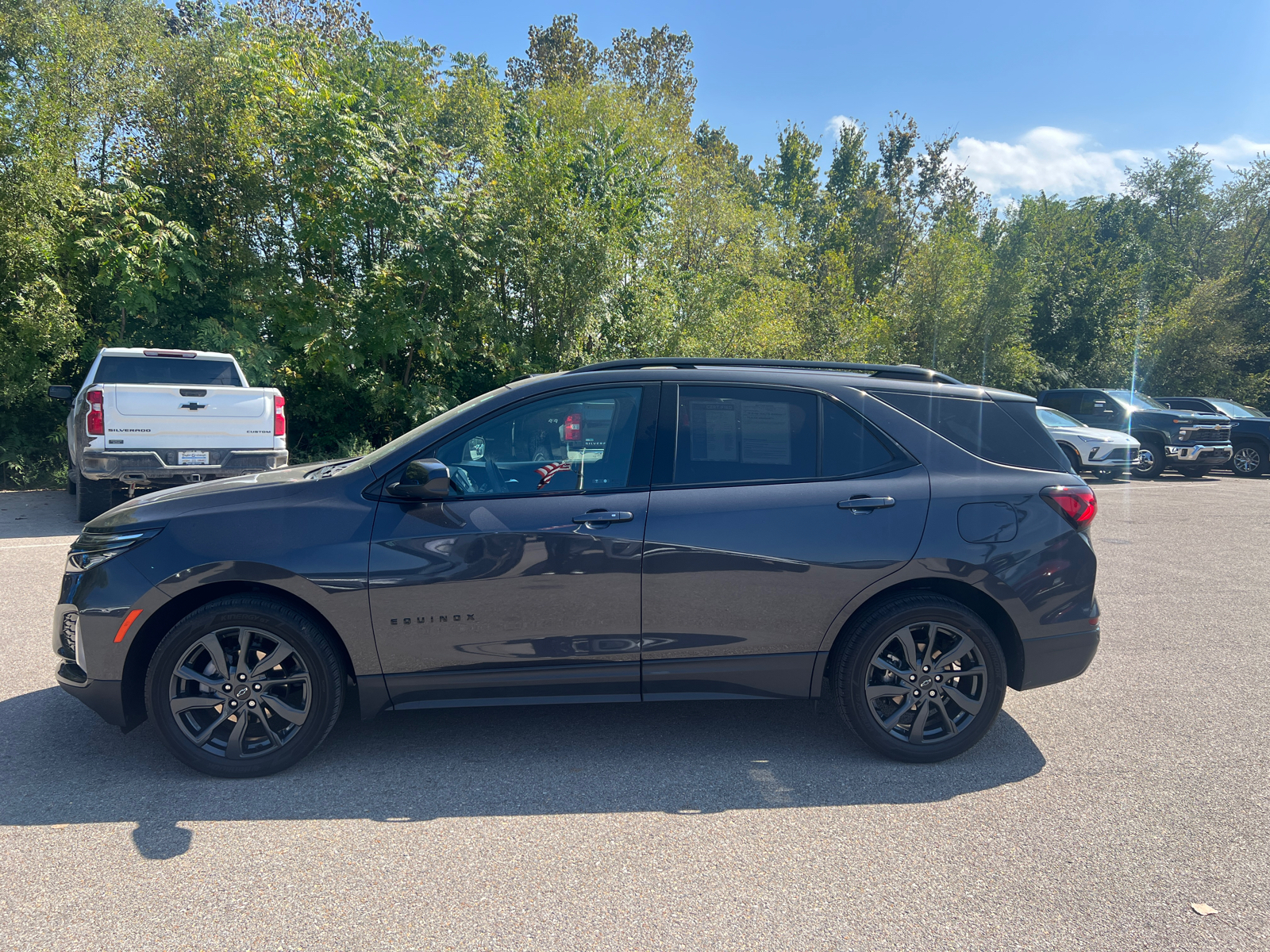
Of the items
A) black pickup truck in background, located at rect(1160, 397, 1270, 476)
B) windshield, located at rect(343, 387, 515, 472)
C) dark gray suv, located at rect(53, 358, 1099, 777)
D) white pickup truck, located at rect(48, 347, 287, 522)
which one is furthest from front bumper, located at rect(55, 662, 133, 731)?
black pickup truck in background, located at rect(1160, 397, 1270, 476)

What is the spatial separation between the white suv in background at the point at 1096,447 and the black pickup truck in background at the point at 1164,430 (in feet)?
4.17

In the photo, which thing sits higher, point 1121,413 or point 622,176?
point 622,176

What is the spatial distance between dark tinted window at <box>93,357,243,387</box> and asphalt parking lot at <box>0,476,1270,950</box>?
263 inches

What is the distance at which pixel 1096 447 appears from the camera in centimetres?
1777

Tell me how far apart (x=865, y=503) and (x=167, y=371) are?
9.99 metres

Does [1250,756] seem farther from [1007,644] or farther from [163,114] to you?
[163,114]

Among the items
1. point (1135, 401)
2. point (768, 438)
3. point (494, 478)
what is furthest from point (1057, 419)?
point (494, 478)

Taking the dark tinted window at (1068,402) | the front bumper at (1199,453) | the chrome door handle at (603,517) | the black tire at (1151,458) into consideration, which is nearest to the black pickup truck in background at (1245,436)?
the front bumper at (1199,453)

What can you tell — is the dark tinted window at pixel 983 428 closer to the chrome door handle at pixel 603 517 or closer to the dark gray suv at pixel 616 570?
the dark gray suv at pixel 616 570

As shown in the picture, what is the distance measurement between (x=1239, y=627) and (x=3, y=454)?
645 inches

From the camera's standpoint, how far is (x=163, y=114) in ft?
51.3

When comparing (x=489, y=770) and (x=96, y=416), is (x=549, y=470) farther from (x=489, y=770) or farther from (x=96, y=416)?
(x=96, y=416)

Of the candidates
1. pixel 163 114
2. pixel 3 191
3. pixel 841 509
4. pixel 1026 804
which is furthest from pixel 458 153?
pixel 1026 804

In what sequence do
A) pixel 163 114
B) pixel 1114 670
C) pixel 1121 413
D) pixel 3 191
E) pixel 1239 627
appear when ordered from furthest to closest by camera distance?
pixel 1121 413 < pixel 163 114 < pixel 3 191 < pixel 1239 627 < pixel 1114 670
